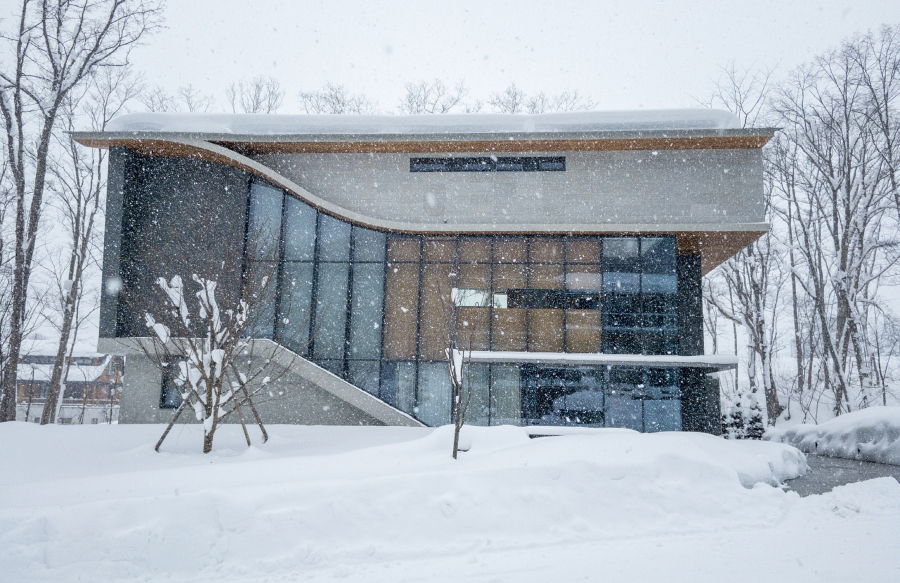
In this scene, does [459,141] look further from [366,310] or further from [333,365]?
[333,365]

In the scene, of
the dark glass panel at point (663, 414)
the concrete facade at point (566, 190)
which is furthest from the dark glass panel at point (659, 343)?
the concrete facade at point (566, 190)

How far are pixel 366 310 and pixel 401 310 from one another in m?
1.11

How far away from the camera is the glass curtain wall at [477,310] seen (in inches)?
645

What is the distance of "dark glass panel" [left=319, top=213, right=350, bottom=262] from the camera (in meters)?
17.8

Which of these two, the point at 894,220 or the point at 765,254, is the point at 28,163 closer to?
the point at 765,254

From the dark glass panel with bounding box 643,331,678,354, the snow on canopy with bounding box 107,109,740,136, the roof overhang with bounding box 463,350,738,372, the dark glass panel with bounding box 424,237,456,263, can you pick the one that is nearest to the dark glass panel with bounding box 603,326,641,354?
the dark glass panel with bounding box 643,331,678,354

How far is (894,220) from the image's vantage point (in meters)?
23.1

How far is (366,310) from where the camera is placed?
17484 millimetres

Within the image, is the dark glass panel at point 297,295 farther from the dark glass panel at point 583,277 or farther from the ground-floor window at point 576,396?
the dark glass panel at point 583,277

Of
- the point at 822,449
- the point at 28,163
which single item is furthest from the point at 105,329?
the point at 822,449

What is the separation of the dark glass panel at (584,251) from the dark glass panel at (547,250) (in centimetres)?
31

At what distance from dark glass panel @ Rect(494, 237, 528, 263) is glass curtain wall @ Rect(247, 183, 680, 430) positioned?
0.03 metres

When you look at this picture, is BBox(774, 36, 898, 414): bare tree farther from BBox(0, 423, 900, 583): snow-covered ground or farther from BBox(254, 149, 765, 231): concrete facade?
BBox(0, 423, 900, 583): snow-covered ground

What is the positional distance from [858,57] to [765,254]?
28.6 feet
